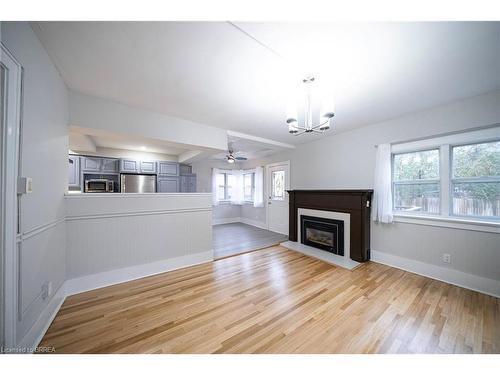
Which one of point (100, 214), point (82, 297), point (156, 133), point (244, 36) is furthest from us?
point (156, 133)

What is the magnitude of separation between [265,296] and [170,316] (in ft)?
3.48

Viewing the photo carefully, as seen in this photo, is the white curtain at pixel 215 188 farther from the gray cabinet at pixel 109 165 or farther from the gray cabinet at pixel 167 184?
the gray cabinet at pixel 109 165

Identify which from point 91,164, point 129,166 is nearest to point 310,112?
point 129,166

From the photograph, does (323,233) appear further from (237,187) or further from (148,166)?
(148,166)

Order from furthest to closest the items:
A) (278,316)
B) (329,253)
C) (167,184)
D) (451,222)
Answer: (167,184), (329,253), (451,222), (278,316)

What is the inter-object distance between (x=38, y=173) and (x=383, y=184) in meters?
4.34

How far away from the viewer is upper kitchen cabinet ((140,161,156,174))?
4.77 metres

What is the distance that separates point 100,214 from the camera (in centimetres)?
238

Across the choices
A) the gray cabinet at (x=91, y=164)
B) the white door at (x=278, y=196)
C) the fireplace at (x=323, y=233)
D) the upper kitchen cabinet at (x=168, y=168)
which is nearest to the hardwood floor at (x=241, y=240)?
the white door at (x=278, y=196)

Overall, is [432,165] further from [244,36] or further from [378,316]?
[244,36]

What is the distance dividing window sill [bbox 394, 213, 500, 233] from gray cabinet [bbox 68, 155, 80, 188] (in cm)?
661

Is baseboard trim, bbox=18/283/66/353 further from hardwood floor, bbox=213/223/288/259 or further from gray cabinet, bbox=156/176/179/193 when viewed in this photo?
gray cabinet, bbox=156/176/179/193

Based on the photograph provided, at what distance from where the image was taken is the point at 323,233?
3.76 meters
